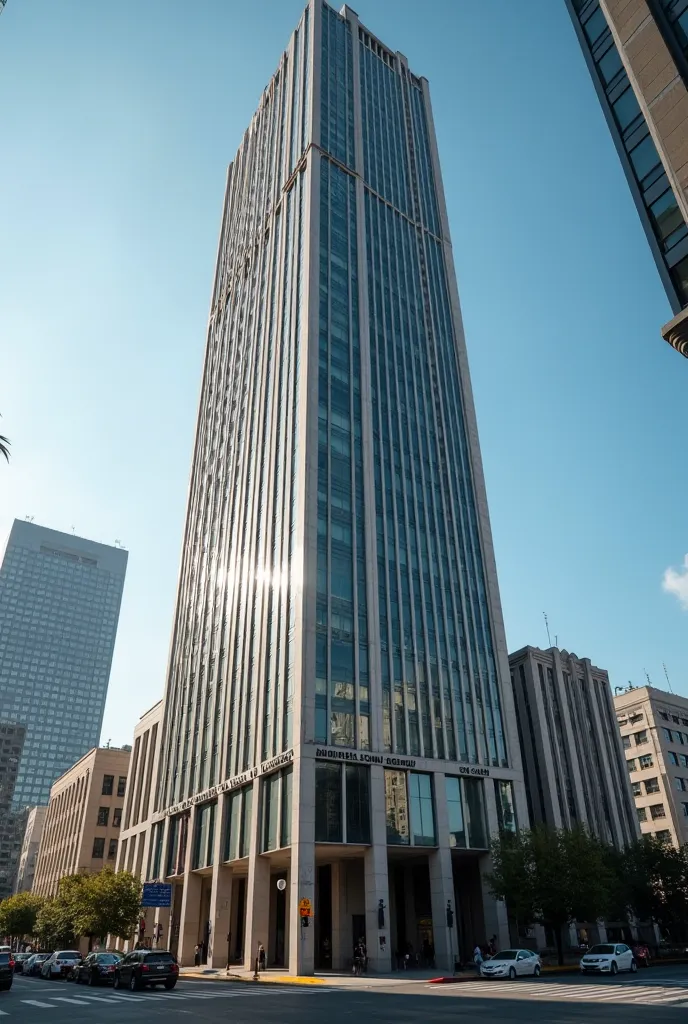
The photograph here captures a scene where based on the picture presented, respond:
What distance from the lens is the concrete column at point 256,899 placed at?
4403 cm

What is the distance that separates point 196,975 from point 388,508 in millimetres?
35636

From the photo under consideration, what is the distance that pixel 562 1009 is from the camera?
1847 cm

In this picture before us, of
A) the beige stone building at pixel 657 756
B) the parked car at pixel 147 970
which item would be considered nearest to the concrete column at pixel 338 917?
the parked car at pixel 147 970

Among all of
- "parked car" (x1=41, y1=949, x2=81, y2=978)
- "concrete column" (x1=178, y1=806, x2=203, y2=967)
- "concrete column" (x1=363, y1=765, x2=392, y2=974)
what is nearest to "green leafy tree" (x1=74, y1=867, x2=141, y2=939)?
"concrete column" (x1=178, y1=806, x2=203, y2=967)

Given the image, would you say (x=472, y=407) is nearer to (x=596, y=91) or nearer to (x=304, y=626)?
(x=304, y=626)

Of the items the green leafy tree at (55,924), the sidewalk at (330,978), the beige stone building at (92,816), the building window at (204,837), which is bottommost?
the sidewalk at (330,978)

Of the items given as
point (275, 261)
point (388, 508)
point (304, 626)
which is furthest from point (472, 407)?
point (304, 626)

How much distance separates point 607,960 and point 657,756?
229ft

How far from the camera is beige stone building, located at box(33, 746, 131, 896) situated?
93688 mm

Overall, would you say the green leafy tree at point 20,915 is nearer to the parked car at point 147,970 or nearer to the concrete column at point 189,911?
the concrete column at point 189,911

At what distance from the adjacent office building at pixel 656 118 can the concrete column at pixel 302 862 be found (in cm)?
3296

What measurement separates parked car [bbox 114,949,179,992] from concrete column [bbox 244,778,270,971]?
42.0 feet

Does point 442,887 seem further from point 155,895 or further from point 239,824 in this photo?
point 155,895

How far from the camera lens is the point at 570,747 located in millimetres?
76500
